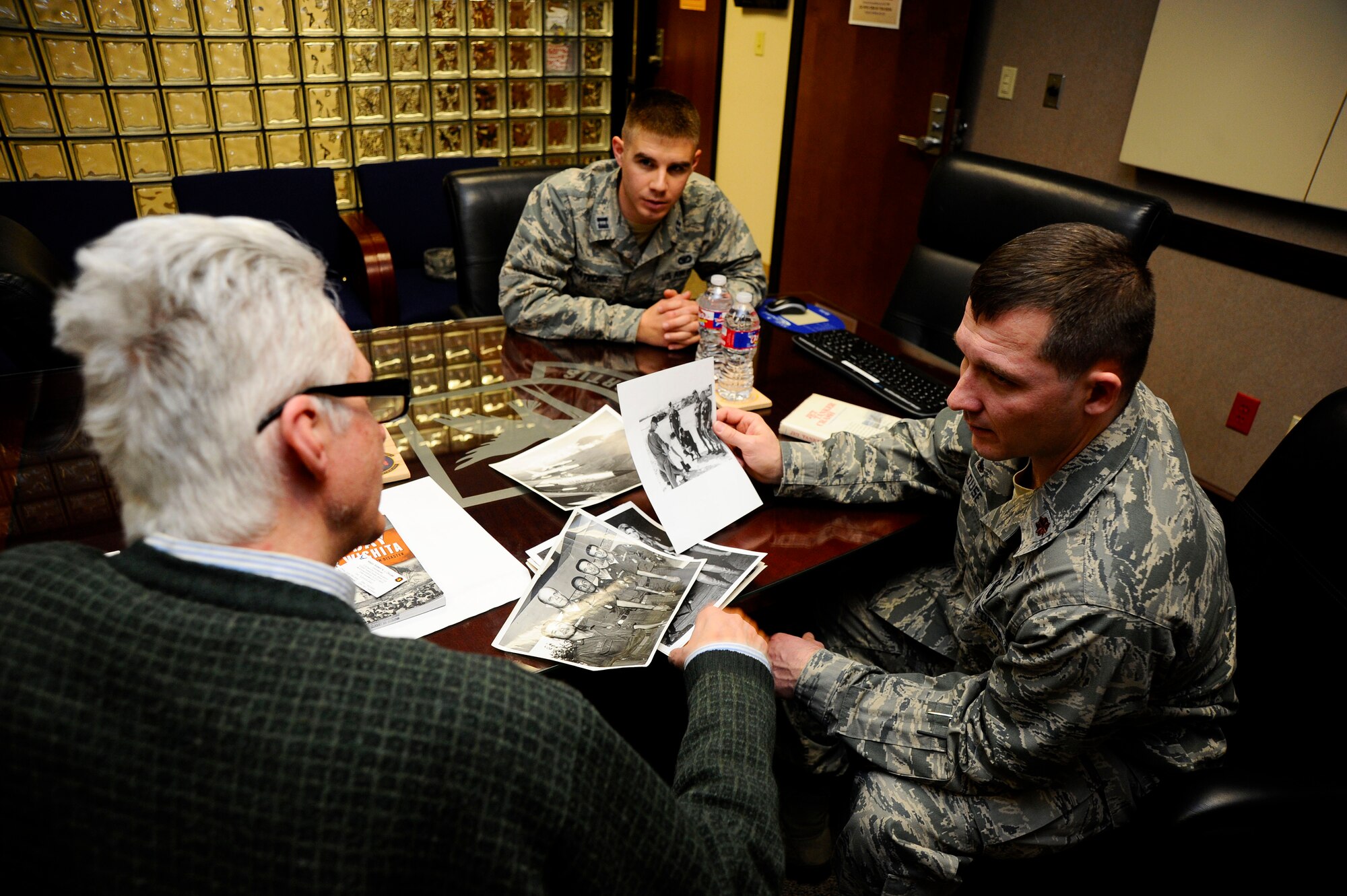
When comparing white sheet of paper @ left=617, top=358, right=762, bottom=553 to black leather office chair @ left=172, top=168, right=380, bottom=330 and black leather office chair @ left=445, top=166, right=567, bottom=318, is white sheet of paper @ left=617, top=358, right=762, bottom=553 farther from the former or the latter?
black leather office chair @ left=172, top=168, right=380, bottom=330

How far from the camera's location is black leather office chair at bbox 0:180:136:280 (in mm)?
2680

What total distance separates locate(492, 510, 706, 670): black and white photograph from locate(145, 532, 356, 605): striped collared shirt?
366 mm

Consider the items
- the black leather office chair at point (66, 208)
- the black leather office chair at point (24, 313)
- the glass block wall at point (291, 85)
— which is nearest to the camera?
the black leather office chair at point (24, 313)

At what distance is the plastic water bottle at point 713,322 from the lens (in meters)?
1.76

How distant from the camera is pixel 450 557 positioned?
1.18 metres

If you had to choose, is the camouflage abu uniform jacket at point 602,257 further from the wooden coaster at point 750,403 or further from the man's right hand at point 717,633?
the man's right hand at point 717,633

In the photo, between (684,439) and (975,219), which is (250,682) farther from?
(975,219)

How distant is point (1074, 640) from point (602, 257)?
155 centimetres

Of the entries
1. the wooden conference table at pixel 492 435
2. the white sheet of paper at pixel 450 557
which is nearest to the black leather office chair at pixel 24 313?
the wooden conference table at pixel 492 435

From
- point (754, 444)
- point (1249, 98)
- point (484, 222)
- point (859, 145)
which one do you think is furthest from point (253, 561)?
point (859, 145)

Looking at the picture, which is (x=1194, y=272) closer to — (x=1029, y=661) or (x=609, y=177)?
(x=609, y=177)

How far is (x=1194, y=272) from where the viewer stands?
2.77 metres

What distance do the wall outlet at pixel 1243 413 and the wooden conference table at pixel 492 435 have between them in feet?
4.92

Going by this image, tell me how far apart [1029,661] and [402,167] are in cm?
302
